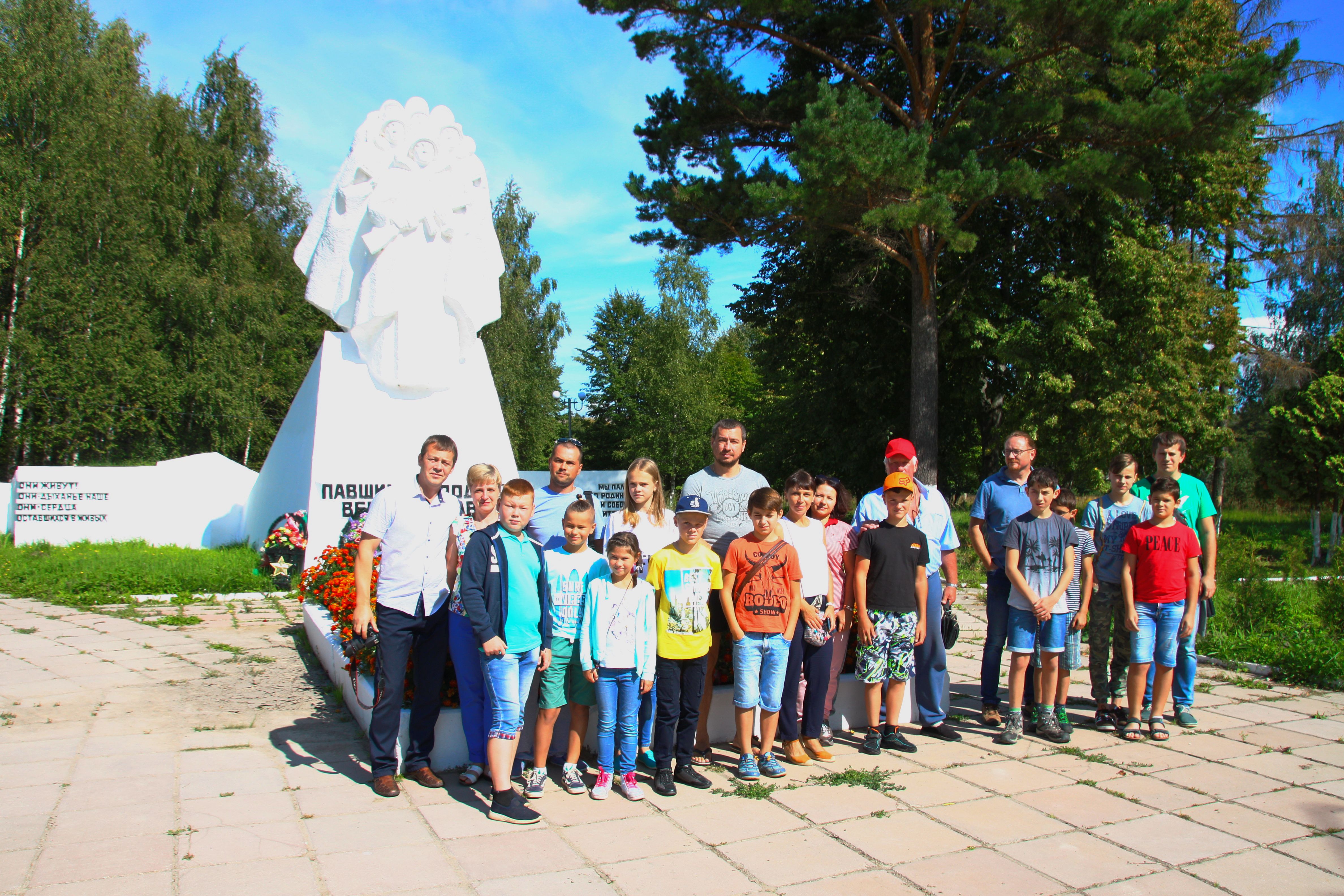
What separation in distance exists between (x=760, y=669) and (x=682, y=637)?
0.45 m

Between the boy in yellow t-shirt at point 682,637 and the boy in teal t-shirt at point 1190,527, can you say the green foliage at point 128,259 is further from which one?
the boy in teal t-shirt at point 1190,527

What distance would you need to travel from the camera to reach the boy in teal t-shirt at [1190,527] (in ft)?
15.8

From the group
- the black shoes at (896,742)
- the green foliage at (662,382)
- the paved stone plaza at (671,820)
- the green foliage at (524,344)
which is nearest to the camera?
the paved stone plaza at (671,820)

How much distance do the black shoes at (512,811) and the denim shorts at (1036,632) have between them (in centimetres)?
265

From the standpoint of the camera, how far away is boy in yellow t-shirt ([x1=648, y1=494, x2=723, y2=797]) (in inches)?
149

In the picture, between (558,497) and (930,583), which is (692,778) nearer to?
(558,497)

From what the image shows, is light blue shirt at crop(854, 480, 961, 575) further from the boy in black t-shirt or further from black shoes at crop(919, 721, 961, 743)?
black shoes at crop(919, 721, 961, 743)

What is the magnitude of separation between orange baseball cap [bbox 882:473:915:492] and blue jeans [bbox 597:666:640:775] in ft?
5.36

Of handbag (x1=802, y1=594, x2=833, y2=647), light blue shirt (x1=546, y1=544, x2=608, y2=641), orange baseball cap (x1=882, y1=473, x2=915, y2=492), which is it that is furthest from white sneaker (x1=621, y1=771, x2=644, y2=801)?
orange baseball cap (x1=882, y1=473, x2=915, y2=492)

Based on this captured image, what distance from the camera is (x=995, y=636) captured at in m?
4.81

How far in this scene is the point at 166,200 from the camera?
847 inches

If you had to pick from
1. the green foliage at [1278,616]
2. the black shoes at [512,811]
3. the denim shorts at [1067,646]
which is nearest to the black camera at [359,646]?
the black shoes at [512,811]

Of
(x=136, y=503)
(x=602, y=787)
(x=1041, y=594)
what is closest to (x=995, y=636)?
(x=1041, y=594)

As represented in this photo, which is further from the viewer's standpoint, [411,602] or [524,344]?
[524,344]
